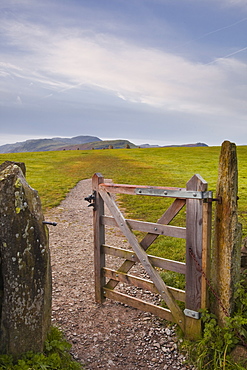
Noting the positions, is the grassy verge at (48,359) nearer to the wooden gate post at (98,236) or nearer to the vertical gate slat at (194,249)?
the wooden gate post at (98,236)

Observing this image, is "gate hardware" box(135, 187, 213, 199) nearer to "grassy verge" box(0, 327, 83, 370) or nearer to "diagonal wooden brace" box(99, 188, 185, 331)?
"diagonal wooden brace" box(99, 188, 185, 331)

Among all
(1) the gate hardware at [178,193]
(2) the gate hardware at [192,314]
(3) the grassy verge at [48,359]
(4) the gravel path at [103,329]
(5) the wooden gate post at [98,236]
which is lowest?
(4) the gravel path at [103,329]

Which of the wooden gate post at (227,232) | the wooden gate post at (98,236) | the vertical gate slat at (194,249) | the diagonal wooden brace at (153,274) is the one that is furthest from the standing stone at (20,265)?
the wooden gate post at (227,232)

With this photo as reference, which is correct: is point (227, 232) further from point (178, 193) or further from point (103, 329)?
point (103, 329)

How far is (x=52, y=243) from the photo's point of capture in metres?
11.1

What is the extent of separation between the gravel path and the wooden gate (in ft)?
1.01

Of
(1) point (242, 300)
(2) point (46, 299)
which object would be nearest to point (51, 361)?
(2) point (46, 299)

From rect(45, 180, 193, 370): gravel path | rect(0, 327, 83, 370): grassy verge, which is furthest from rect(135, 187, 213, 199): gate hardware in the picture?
rect(0, 327, 83, 370): grassy verge

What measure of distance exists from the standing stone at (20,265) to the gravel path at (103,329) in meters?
1.52

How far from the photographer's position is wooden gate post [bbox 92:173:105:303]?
6.43 meters

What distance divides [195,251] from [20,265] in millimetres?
2840

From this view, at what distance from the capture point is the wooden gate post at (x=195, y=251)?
15.9 ft

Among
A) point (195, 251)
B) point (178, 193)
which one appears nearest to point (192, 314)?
point (195, 251)

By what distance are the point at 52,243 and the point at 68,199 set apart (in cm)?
807
